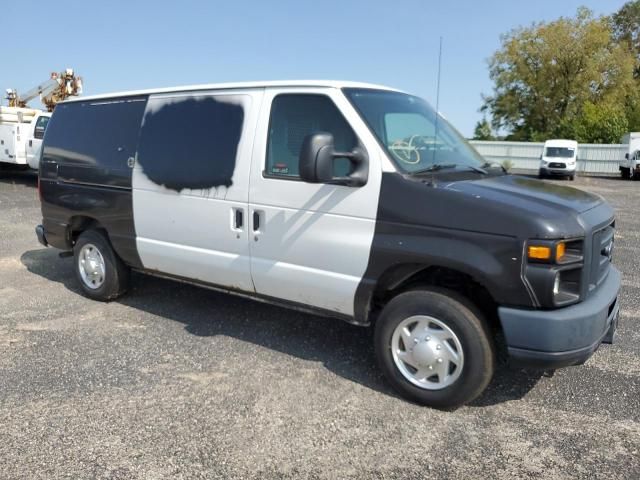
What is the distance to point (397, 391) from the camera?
379 centimetres

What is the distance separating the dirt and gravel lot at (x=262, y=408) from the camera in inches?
119

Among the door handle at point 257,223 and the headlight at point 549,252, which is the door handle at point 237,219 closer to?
the door handle at point 257,223

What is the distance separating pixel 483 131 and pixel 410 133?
48.3m

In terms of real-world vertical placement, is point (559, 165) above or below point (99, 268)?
above

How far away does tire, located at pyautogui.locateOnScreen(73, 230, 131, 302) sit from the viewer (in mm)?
5575

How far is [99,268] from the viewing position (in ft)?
18.7

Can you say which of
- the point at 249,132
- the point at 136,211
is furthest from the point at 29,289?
the point at 249,132

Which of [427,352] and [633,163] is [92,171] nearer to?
[427,352]

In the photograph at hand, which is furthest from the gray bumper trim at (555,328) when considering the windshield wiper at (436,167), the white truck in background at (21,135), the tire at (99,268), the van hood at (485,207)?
the white truck in background at (21,135)

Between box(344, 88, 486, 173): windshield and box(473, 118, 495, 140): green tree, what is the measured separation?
46558 millimetres

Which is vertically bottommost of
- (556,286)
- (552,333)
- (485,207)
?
(552,333)

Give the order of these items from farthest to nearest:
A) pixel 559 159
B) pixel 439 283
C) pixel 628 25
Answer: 1. pixel 628 25
2. pixel 559 159
3. pixel 439 283

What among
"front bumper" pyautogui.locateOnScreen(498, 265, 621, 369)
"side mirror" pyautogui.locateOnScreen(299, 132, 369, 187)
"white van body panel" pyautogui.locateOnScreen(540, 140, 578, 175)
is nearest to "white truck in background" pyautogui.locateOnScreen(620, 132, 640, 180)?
"white van body panel" pyautogui.locateOnScreen(540, 140, 578, 175)

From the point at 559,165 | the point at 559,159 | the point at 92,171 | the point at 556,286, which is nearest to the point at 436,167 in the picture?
the point at 556,286
